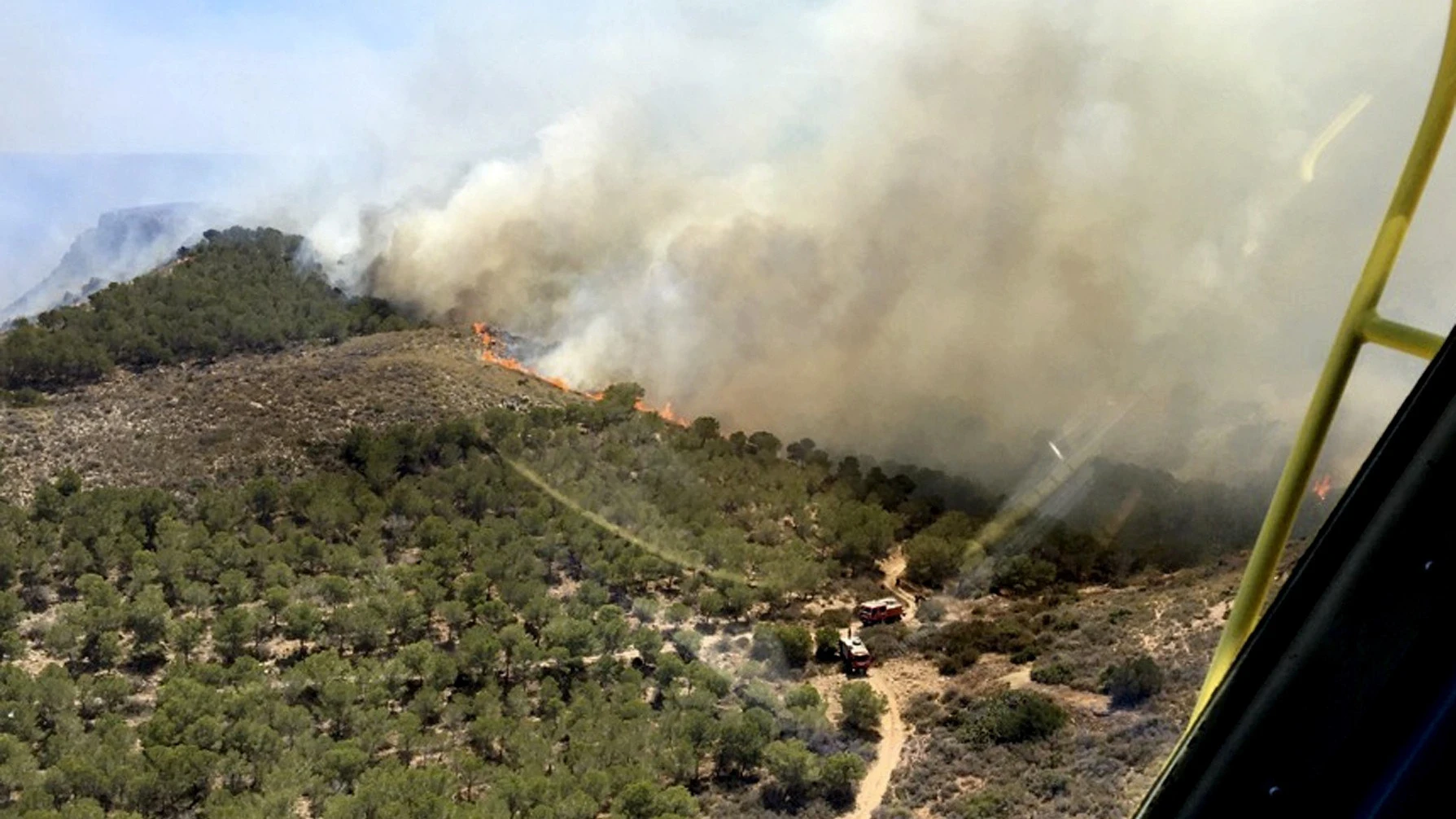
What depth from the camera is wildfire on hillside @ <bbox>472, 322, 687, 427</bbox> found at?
2123cm

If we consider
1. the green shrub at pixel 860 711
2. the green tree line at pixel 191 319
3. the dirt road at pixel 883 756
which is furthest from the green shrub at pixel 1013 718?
the green tree line at pixel 191 319

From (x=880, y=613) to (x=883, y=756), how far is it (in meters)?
3.20

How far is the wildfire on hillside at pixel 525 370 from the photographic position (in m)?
21.2

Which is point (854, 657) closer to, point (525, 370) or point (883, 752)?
point (883, 752)

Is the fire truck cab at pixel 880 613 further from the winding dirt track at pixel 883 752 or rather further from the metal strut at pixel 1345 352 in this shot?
the metal strut at pixel 1345 352

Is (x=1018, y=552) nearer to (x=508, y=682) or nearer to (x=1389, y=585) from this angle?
(x=508, y=682)

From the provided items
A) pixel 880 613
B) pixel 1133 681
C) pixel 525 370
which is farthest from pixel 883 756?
pixel 525 370

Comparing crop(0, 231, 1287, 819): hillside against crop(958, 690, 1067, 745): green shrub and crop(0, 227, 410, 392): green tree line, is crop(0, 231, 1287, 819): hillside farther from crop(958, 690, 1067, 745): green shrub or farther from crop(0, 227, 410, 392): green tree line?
crop(0, 227, 410, 392): green tree line

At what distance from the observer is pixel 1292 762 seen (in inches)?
51.7

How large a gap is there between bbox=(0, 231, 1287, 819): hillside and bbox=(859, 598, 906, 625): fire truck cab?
22cm

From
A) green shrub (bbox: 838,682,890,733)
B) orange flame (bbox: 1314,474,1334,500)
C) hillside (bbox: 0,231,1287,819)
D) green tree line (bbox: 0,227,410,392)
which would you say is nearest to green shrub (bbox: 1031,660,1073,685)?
hillside (bbox: 0,231,1287,819)

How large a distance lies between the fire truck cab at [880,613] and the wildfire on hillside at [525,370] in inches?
294

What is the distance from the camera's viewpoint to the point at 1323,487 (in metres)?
3.09

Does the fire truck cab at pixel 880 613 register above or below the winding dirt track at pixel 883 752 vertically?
above
